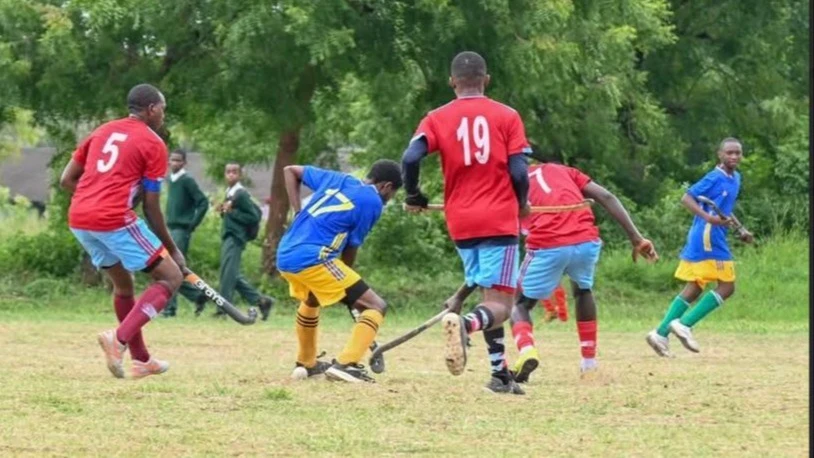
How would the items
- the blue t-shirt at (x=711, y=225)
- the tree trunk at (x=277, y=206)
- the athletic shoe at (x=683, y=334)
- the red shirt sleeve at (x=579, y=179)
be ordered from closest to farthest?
the red shirt sleeve at (x=579, y=179) → the athletic shoe at (x=683, y=334) → the blue t-shirt at (x=711, y=225) → the tree trunk at (x=277, y=206)

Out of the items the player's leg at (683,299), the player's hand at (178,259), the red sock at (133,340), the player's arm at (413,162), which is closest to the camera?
the player's arm at (413,162)

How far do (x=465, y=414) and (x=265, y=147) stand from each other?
60.5 ft

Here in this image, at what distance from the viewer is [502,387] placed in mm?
11047

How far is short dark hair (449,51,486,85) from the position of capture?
10695 mm

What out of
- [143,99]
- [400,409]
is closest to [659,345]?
[143,99]

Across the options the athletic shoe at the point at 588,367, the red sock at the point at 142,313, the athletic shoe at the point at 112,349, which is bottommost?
the athletic shoe at the point at 588,367

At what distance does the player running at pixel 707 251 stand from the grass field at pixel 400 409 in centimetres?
62

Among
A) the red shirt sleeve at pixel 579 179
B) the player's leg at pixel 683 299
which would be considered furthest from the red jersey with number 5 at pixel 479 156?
the player's leg at pixel 683 299

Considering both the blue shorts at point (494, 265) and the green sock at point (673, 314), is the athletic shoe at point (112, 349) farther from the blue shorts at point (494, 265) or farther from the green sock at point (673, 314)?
the green sock at point (673, 314)

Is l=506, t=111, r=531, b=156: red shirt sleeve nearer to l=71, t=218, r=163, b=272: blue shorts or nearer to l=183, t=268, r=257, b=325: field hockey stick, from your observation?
l=71, t=218, r=163, b=272: blue shorts

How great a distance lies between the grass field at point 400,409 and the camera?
8.16 meters

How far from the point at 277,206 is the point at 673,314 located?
9777 millimetres

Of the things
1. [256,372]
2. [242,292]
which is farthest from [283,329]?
[256,372]

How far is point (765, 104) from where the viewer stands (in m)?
28.9
